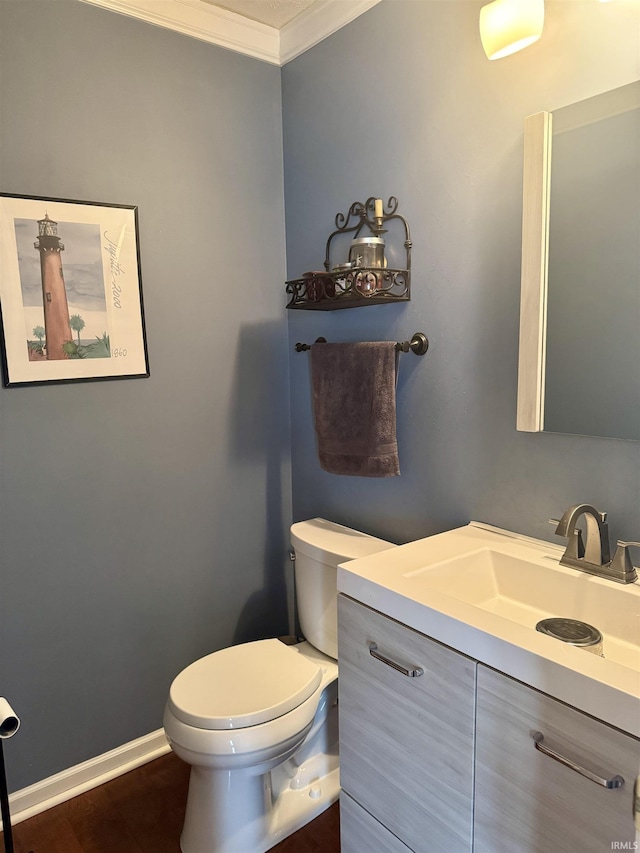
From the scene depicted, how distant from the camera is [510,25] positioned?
1.27 m

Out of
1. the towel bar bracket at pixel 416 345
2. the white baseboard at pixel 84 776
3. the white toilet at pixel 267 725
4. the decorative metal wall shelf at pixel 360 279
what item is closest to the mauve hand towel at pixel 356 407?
the towel bar bracket at pixel 416 345

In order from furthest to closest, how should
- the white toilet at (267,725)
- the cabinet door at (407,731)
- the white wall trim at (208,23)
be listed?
the white wall trim at (208,23), the white toilet at (267,725), the cabinet door at (407,731)

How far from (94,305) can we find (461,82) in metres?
1.21

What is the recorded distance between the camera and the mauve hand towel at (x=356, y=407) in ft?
5.67

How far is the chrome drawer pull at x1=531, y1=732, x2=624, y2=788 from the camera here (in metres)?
0.84

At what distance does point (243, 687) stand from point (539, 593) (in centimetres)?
83

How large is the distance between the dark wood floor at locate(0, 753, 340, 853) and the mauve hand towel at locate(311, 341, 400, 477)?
105cm

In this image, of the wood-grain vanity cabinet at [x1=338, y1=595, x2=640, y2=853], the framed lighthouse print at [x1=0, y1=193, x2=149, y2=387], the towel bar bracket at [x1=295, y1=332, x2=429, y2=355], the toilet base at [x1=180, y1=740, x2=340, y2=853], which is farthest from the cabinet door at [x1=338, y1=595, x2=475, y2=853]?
the framed lighthouse print at [x1=0, y1=193, x2=149, y2=387]

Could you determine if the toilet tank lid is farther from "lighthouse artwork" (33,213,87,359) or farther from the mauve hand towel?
"lighthouse artwork" (33,213,87,359)

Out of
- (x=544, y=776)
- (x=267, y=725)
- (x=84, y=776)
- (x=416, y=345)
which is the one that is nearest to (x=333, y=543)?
(x=267, y=725)

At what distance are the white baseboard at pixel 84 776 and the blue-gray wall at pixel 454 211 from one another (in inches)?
41.1

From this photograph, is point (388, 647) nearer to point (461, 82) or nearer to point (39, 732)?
point (39, 732)

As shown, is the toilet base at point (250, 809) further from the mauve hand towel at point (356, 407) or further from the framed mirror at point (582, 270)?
the framed mirror at point (582, 270)

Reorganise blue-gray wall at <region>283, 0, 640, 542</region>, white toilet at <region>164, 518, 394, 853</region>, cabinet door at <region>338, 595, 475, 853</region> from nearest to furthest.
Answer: cabinet door at <region>338, 595, 475, 853</region>
blue-gray wall at <region>283, 0, 640, 542</region>
white toilet at <region>164, 518, 394, 853</region>
